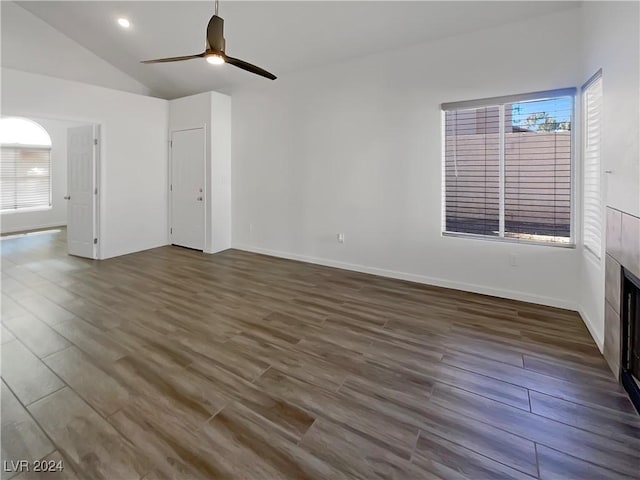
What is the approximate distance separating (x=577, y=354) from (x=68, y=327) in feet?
13.8

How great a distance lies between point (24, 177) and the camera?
25.5 feet

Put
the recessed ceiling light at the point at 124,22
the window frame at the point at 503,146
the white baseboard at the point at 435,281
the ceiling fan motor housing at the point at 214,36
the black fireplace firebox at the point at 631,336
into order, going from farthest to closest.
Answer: the recessed ceiling light at the point at 124,22 → the white baseboard at the point at 435,281 → the window frame at the point at 503,146 → the ceiling fan motor housing at the point at 214,36 → the black fireplace firebox at the point at 631,336

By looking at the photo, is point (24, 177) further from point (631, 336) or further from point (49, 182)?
point (631, 336)

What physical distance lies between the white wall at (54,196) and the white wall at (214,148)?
12.7 ft

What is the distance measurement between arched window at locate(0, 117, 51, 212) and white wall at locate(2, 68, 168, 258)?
413 centimetres

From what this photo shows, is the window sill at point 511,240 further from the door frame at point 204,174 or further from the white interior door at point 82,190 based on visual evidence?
the white interior door at point 82,190

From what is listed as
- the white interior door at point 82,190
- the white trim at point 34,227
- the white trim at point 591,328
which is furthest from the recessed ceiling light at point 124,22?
the white trim at point 591,328

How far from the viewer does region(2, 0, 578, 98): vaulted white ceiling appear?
351 centimetres

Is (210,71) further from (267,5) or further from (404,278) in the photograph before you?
(404,278)

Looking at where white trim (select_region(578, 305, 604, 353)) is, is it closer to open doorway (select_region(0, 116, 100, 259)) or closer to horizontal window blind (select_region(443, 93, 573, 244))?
horizontal window blind (select_region(443, 93, 573, 244))

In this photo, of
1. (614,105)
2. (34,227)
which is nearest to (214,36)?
(614,105)

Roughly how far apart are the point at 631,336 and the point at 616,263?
19.4 inches

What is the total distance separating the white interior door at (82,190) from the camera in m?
5.27

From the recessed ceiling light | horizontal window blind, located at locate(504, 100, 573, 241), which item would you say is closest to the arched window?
the recessed ceiling light
